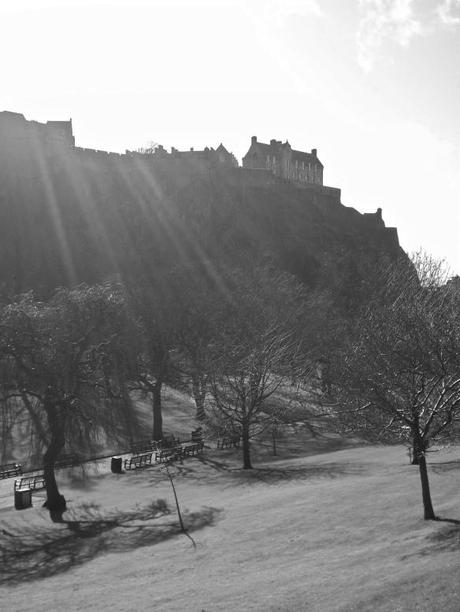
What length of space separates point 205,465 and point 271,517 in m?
12.6

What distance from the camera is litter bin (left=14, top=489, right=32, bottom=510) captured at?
82.5 ft

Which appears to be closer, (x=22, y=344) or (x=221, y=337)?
(x=22, y=344)

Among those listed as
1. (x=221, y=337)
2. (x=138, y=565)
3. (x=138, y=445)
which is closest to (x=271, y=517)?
(x=138, y=565)

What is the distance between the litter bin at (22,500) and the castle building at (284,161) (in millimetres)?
103176

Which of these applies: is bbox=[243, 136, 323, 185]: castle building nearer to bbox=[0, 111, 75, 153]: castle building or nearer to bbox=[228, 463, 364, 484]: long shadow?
bbox=[0, 111, 75, 153]: castle building

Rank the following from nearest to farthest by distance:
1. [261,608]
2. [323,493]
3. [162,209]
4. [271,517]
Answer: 1. [261,608]
2. [271,517]
3. [323,493]
4. [162,209]

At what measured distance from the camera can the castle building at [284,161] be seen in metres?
126

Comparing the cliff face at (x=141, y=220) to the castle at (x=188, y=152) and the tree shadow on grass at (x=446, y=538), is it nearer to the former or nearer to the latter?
the castle at (x=188, y=152)

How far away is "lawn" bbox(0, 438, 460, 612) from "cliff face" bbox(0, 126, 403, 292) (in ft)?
185

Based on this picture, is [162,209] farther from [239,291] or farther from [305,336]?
[305,336]

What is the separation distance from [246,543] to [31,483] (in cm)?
1401

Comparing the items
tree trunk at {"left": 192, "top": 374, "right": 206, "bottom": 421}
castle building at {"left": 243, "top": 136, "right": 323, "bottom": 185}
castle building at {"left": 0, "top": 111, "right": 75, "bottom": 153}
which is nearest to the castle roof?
castle building at {"left": 243, "top": 136, "right": 323, "bottom": 185}

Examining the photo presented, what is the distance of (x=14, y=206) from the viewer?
302 feet

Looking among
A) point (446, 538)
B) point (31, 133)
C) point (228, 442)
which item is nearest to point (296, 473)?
point (228, 442)
